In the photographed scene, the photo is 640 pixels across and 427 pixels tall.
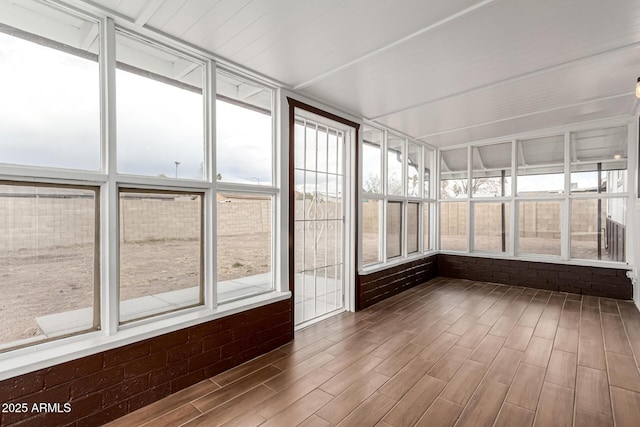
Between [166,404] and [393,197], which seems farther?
[393,197]

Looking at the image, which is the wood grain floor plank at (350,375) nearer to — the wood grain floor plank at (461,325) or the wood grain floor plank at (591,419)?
the wood grain floor plank at (461,325)

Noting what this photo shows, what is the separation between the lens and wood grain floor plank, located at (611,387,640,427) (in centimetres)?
199

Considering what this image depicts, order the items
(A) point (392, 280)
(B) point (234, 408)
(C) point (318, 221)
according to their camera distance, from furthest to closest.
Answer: (A) point (392, 280)
(C) point (318, 221)
(B) point (234, 408)

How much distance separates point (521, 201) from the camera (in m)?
5.59

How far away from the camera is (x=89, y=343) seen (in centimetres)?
195

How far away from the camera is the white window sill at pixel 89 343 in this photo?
1717 millimetres

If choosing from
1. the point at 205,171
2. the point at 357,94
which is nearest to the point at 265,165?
the point at 205,171

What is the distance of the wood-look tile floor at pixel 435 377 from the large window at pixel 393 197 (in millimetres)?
1264

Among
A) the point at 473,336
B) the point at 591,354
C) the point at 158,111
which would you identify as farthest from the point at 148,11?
the point at 591,354

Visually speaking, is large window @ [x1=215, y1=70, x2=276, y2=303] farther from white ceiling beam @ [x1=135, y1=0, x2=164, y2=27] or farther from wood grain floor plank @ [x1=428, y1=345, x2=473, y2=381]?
wood grain floor plank @ [x1=428, y1=345, x2=473, y2=381]

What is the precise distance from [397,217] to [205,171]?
3554 millimetres

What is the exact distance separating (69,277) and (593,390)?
12.6 ft

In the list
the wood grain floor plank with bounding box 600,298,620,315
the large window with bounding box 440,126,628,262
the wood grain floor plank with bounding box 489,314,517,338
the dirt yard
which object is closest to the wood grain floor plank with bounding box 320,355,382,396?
the dirt yard

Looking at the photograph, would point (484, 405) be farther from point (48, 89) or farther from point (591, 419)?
point (48, 89)
